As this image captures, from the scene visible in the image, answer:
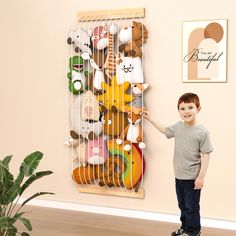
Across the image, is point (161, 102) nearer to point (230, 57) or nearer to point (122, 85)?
point (122, 85)

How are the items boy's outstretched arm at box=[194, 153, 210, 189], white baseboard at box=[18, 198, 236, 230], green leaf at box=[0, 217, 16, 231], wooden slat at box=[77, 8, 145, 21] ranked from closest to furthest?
green leaf at box=[0, 217, 16, 231], boy's outstretched arm at box=[194, 153, 210, 189], white baseboard at box=[18, 198, 236, 230], wooden slat at box=[77, 8, 145, 21]

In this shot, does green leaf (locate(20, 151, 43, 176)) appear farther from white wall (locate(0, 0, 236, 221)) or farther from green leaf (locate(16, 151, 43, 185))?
white wall (locate(0, 0, 236, 221))

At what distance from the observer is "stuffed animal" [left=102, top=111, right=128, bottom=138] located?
354 centimetres

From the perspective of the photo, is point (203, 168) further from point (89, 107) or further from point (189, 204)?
point (89, 107)

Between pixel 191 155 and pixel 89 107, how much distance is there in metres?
A: 1.27

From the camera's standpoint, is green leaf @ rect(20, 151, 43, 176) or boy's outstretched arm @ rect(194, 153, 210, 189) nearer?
green leaf @ rect(20, 151, 43, 176)

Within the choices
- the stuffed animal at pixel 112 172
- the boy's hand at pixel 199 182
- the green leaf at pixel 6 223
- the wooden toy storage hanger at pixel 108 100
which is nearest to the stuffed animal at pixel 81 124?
A: the wooden toy storage hanger at pixel 108 100

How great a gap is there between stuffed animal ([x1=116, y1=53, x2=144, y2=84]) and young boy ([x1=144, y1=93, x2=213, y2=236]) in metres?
0.86

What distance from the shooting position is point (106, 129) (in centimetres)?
360

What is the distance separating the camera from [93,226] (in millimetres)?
3389

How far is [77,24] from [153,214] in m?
1.65

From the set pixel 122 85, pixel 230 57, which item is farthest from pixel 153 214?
pixel 230 57

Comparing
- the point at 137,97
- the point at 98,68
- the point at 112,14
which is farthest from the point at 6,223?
the point at 112,14

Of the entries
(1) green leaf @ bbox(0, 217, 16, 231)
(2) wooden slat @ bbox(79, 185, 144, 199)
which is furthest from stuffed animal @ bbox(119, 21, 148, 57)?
(1) green leaf @ bbox(0, 217, 16, 231)
